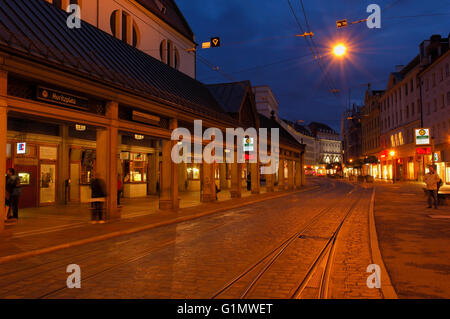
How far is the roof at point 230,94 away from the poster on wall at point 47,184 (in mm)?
11879

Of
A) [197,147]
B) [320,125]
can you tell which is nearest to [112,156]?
[197,147]

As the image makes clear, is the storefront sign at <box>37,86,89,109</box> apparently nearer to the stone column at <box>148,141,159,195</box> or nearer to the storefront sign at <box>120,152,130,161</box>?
the storefront sign at <box>120,152,130,161</box>

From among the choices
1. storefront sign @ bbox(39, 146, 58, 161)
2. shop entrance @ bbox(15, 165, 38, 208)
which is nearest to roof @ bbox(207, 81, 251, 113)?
storefront sign @ bbox(39, 146, 58, 161)

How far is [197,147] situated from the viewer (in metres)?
32.4

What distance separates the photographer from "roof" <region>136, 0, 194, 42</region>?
3065 cm

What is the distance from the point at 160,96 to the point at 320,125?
5892 inches

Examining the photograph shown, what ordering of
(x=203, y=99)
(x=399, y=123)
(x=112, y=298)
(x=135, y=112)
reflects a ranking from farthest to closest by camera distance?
(x=399, y=123) → (x=203, y=99) → (x=135, y=112) → (x=112, y=298)

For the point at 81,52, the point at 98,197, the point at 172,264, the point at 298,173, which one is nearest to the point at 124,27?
the point at 81,52

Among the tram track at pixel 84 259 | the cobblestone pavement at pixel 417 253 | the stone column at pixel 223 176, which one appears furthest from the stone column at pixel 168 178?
the stone column at pixel 223 176

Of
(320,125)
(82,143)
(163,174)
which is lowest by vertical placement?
(163,174)

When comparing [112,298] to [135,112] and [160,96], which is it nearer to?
[135,112]

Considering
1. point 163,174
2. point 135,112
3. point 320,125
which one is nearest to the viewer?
point 135,112

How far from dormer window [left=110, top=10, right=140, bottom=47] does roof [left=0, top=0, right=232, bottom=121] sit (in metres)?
7.54

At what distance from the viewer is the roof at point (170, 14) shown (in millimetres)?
30653
